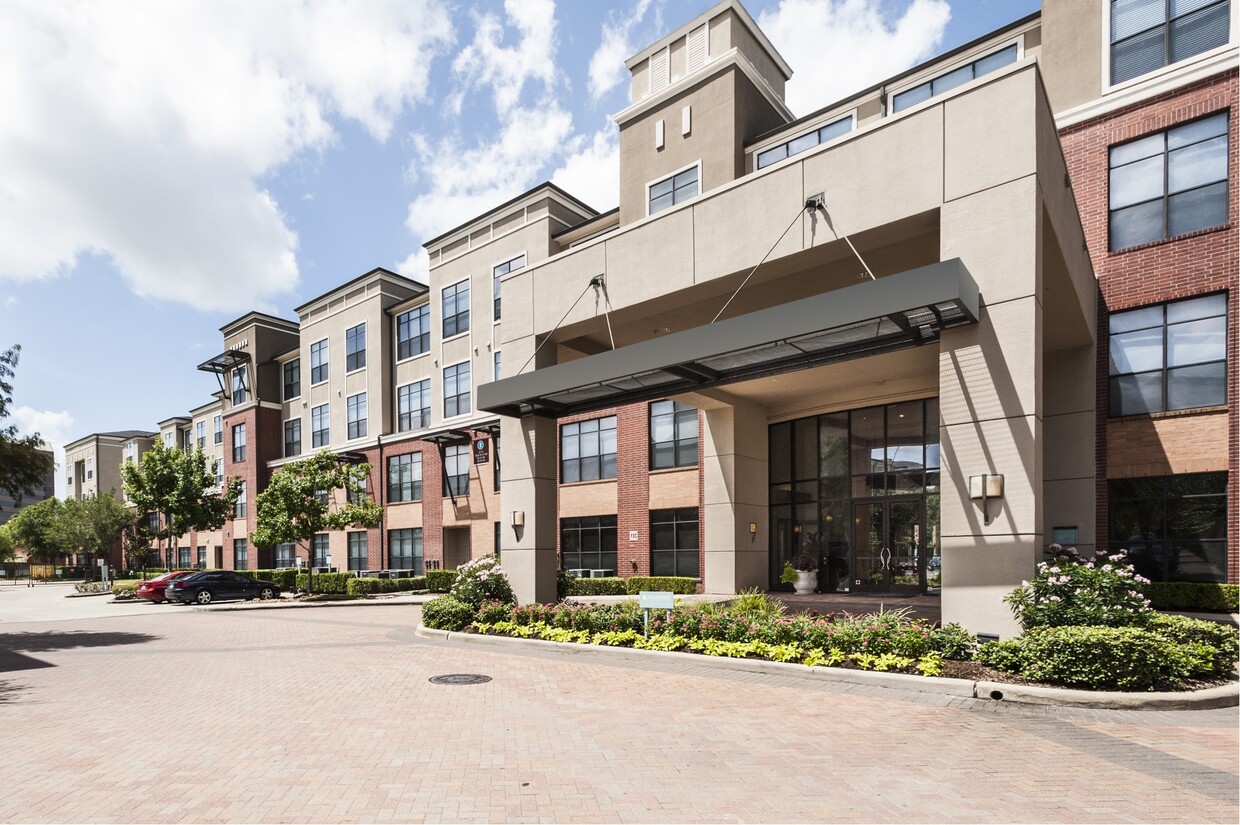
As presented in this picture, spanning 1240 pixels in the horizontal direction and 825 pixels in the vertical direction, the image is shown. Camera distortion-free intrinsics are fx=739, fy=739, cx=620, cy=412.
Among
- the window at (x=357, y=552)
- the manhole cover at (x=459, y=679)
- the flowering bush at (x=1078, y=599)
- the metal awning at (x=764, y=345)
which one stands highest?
the metal awning at (x=764, y=345)

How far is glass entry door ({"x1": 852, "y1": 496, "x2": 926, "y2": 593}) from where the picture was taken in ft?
64.2

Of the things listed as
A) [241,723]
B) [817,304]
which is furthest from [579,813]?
[817,304]

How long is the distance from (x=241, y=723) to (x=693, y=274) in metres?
11.0

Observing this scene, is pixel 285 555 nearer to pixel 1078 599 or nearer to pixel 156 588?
pixel 156 588

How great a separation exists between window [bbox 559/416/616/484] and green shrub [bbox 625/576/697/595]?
4665 millimetres

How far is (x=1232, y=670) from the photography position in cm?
982

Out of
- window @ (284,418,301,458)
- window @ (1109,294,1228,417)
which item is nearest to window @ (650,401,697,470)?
window @ (1109,294,1228,417)

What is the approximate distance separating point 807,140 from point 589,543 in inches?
682

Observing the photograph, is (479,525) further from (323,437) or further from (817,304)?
(817,304)

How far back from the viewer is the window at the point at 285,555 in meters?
48.4

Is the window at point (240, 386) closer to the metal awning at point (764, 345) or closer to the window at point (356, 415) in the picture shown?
the window at point (356, 415)

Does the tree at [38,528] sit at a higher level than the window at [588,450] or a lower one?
lower

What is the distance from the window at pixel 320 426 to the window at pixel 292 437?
2.21m

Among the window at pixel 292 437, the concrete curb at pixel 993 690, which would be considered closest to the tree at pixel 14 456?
the concrete curb at pixel 993 690
